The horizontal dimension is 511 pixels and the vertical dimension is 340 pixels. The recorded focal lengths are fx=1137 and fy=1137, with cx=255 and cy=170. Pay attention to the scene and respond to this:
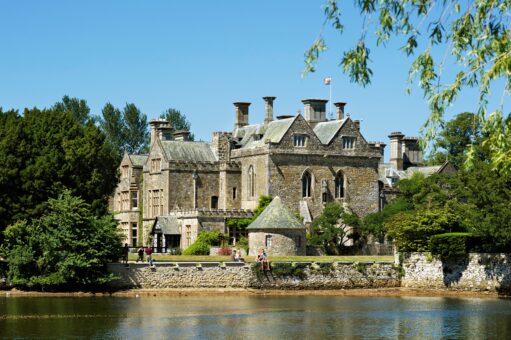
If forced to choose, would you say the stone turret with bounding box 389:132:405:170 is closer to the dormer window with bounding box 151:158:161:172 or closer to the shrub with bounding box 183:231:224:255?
the dormer window with bounding box 151:158:161:172

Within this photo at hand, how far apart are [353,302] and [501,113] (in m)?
29.3

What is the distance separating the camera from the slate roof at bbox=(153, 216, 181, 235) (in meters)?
73.3

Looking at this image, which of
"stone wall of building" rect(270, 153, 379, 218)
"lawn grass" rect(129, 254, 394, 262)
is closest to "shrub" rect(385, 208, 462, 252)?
"lawn grass" rect(129, 254, 394, 262)

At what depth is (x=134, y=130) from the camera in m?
114

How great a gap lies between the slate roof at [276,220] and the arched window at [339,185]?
34.3ft

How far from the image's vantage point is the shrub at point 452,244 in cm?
5466

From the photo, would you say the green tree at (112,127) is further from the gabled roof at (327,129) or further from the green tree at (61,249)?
the green tree at (61,249)

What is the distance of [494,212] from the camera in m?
53.2

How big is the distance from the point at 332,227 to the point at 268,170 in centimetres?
605

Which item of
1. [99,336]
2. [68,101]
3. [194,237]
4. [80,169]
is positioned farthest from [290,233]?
[68,101]

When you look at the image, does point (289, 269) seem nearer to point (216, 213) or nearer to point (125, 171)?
point (216, 213)

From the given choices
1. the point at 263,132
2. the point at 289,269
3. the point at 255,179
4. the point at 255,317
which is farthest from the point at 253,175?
the point at 255,317

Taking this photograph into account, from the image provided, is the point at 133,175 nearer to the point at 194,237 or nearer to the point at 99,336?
the point at 194,237

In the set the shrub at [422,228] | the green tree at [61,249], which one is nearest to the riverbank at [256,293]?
the green tree at [61,249]
